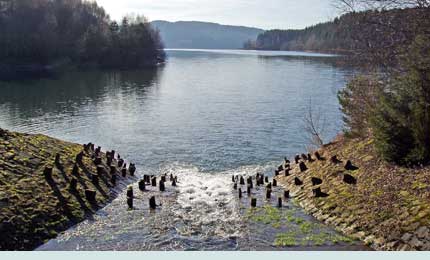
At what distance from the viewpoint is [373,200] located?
58.3 ft

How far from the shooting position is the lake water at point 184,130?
17672 millimetres

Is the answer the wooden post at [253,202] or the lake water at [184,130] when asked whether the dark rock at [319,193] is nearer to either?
the wooden post at [253,202]

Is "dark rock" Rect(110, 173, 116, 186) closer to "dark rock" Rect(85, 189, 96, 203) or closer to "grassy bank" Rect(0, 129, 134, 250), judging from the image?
"grassy bank" Rect(0, 129, 134, 250)

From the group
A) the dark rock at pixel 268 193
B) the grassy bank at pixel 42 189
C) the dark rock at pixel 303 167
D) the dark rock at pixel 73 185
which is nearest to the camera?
the grassy bank at pixel 42 189

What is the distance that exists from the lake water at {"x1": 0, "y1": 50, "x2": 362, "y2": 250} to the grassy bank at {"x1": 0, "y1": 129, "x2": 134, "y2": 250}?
0.92m

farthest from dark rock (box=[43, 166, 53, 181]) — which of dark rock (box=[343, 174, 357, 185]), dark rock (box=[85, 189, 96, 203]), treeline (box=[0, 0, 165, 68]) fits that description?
treeline (box=[0, 0, 165, 68])

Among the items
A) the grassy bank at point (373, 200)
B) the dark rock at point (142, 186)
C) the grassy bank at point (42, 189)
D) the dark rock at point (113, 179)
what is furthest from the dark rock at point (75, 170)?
the grassy bank at point (373, 200)

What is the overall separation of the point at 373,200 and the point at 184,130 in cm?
2798

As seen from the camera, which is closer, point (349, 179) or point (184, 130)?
point (349, 179)

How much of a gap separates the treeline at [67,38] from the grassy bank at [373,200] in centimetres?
10989

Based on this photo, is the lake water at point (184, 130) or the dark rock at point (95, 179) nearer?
the lake water at point (184, 130)

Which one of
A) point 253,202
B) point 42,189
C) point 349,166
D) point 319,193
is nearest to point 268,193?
point 253,202

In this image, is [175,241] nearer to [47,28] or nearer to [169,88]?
[169,88]

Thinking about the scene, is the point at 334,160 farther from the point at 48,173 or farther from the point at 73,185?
the point at 48,173
